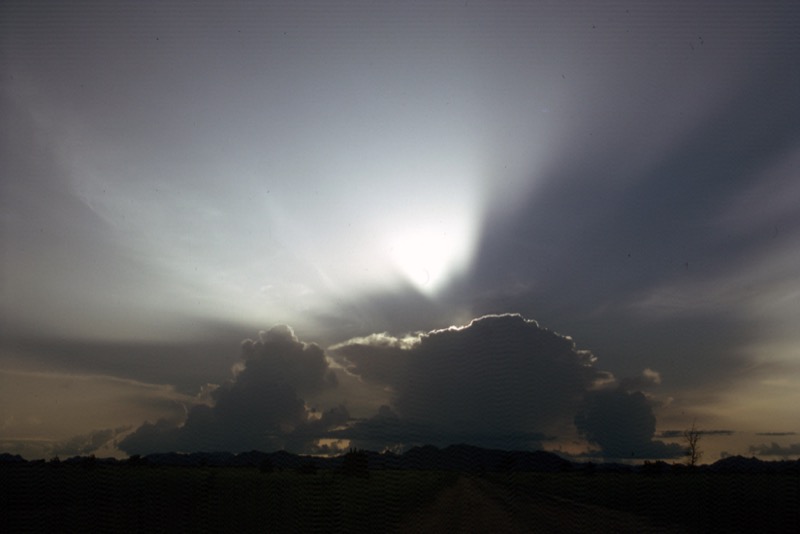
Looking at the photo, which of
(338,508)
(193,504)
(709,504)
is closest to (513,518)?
(338,508)

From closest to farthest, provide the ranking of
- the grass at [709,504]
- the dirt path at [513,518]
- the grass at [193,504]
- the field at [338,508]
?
the dirt path at [513,518], the field at [338,508], the grass at [193,504], the grass at [709,504]

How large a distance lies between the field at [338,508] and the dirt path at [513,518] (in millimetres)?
102

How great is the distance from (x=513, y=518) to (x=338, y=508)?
12.9 metres

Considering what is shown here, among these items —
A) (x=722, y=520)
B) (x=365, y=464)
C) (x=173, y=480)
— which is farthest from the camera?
(x=365, y=464)

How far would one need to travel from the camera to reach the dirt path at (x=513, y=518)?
114 ft

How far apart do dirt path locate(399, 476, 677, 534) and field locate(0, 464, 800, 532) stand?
10cm

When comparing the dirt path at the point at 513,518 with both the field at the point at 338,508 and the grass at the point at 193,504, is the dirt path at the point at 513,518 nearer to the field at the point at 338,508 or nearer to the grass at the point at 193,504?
the field at the point at 338,508

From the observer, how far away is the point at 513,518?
38.5m

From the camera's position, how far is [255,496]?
49.5m

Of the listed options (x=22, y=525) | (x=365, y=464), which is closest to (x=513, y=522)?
(x=22, y=525)

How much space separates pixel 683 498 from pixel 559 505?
1863 centimetres

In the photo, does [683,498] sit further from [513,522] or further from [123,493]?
[123,493]

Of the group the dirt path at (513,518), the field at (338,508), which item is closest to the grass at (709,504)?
the field at (338,508)

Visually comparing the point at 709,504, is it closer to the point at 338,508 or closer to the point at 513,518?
the point at 513,518
